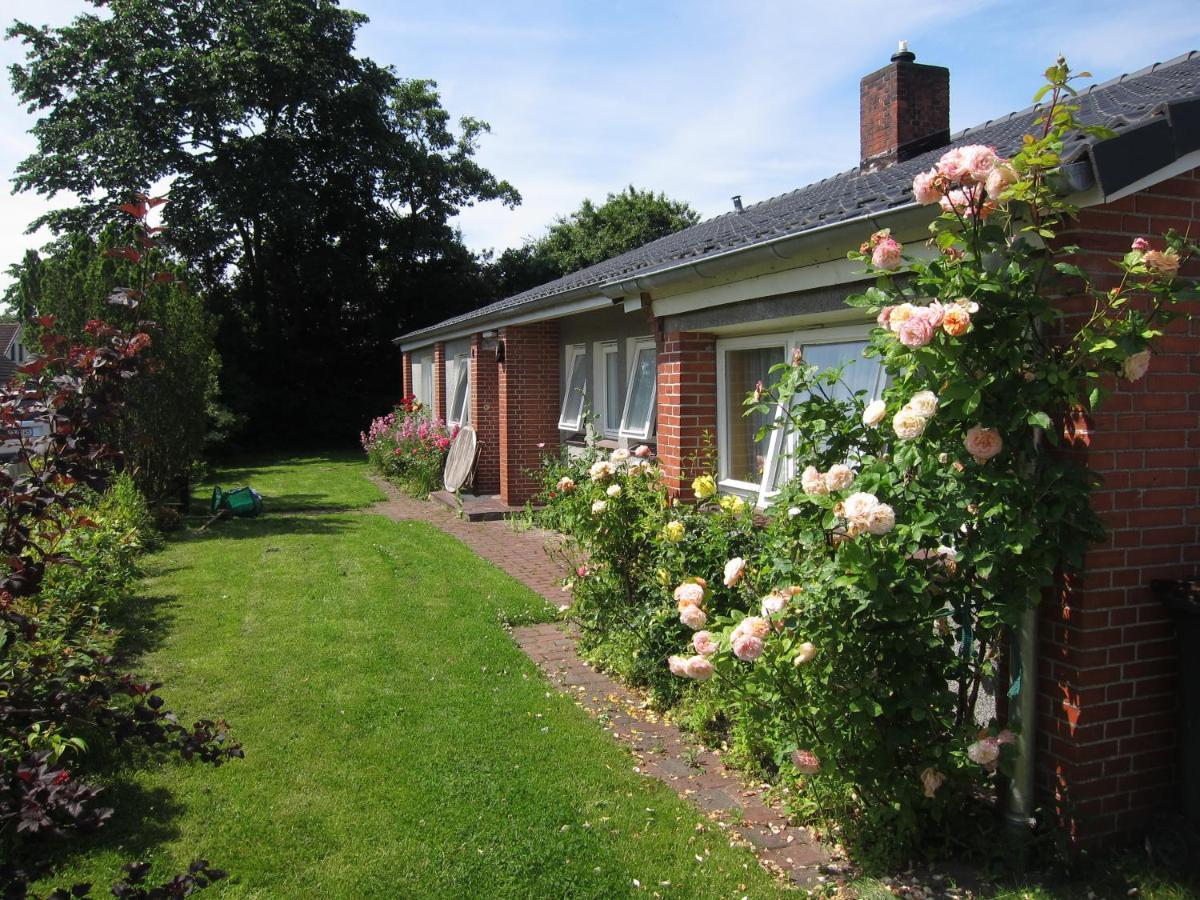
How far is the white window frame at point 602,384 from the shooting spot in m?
11.7

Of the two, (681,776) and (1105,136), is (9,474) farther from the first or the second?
(1105,136)

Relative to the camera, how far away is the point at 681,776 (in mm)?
4418

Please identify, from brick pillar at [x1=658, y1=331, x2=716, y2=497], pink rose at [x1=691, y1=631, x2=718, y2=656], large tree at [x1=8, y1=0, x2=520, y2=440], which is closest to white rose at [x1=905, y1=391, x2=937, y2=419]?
pink rose at [x1=691, y1=631, x2=718, y2=656]

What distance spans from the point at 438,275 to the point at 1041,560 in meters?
28.7

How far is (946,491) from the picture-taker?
3.05 m

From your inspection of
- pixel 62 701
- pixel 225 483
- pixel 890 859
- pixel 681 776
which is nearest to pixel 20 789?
pixel 62 701

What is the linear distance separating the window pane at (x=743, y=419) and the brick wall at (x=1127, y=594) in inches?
128

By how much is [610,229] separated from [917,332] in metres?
35.8

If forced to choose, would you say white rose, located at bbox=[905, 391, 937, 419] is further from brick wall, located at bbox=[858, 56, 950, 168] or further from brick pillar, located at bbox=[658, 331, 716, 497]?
brick wall, located at bbox=[858, 56, 950, 168]

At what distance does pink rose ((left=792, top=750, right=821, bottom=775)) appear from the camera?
11.0 feet

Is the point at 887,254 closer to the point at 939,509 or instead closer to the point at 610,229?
the point at 939,509

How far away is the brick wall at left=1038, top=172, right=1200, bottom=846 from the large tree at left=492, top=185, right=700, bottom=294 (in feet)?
104

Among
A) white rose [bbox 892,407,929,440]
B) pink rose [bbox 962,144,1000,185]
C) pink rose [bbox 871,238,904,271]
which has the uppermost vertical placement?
pink rose [bbox 962,144,1000,185]

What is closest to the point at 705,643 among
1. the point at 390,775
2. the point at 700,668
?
the point at 700,668
